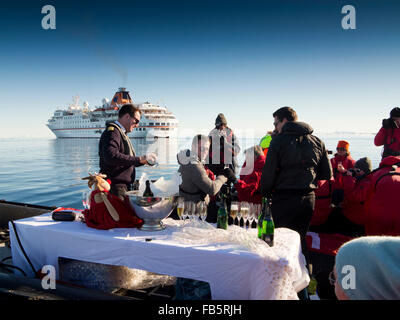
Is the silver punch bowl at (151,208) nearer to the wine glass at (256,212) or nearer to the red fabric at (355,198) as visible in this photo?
the wine glass at (256,212)

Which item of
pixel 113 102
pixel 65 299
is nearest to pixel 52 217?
pixel 65 299

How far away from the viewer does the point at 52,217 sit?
7.09ft

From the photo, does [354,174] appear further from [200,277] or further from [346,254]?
[346,254]

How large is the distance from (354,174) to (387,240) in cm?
274

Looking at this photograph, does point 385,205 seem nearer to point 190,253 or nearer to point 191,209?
point 191,209

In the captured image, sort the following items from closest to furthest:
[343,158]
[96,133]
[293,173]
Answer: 1. [293,173]
2. [343,158]
3. [96,133]

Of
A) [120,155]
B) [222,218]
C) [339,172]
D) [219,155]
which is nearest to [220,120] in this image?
[219,155]

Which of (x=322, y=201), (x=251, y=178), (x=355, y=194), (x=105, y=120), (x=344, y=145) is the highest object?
(x=105, y=120)

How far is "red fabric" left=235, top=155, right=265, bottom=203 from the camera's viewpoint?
3.50m

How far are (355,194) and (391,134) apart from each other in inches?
97.0

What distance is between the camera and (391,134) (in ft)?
15.3

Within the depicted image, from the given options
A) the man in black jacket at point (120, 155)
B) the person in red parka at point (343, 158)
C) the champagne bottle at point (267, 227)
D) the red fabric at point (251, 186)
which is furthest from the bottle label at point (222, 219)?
the person in red parka at point (343, 158)

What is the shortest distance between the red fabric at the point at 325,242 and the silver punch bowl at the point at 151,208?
2.24 meters

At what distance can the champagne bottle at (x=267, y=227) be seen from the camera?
1.61 m
